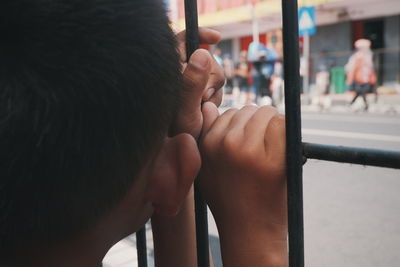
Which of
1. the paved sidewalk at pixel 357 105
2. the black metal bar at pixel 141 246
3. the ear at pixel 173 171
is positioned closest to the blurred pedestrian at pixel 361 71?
the paved sidewalk at pixel 357 105

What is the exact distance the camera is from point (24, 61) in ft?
1.47

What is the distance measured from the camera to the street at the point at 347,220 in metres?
2.51

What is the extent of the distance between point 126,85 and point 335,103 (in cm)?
1181

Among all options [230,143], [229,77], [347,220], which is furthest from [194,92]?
[229,77]

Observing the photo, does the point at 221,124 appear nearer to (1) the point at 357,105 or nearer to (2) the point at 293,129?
(2) the point at 293,129

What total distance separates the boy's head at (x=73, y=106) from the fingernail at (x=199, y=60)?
0.44 ft

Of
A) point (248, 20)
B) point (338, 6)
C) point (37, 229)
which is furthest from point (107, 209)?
point (248, 20)

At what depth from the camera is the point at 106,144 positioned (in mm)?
504

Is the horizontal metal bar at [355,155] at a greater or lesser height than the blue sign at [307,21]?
lesser

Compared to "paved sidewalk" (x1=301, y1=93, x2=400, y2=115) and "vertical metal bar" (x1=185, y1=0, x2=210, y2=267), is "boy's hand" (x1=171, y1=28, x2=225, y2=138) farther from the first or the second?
"paved sidewalk" (x1=301, y1=93, x2=400, y2=115)

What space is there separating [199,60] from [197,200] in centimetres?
22

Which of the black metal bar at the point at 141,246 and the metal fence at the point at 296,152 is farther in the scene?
the black metal bar at the point at 141,246

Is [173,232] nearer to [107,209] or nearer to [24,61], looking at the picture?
[107,209]

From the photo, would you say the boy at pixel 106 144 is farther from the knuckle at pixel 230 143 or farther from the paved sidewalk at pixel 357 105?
the paved sidewalk at pixel 357 105
